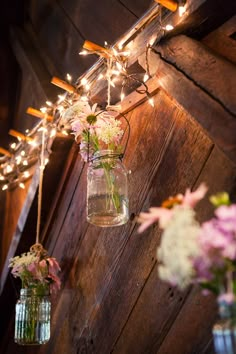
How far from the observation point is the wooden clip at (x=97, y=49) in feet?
5.20

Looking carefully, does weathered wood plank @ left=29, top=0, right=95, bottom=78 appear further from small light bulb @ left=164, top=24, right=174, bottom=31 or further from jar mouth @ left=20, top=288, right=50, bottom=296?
jar mouth @ left=20, top=288, right=50, bottom=296

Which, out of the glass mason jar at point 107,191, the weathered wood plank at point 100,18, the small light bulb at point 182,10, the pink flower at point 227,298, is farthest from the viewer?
the weathered wood plank at point 100,18

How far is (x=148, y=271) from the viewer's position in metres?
1.39

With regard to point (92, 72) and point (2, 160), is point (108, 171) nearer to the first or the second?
point (92, 72)

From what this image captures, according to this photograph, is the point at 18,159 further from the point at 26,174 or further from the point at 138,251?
the point at 138,251

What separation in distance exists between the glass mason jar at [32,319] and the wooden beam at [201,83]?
109 centimetres

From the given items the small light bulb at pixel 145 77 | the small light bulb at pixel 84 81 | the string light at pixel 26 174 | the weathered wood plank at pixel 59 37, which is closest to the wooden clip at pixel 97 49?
the small light bulb at pixel 145 77

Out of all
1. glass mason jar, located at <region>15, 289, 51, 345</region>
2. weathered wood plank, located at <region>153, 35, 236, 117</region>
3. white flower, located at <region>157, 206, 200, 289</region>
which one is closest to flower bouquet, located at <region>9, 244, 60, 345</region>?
glass mason jar, located at <region>15, 289, 51, 345</region>

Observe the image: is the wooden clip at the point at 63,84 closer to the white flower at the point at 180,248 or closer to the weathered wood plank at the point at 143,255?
the weathered wood plank at the point at 143,255

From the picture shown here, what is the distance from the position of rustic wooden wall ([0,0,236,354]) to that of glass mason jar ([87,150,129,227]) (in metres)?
0.09

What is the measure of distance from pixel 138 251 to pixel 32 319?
2.09 ft

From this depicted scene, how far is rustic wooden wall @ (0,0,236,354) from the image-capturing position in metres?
1.21

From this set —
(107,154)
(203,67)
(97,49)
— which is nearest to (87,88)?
(97,49)

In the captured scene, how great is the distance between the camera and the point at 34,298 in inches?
69.2
